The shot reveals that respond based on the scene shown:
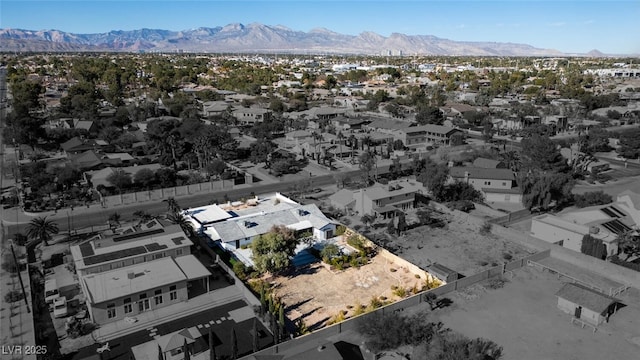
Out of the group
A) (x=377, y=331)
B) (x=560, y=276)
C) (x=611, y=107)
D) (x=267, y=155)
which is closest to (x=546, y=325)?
(x=560, y=276)

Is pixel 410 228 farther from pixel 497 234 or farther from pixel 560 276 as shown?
pixel 560 276

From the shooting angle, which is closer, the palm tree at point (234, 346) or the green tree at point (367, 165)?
the palm tree at point (234, 346)

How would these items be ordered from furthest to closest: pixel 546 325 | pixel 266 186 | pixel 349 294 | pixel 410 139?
pixel 410 139, pixel 266 186, pixel 349 294, pixel 546 325

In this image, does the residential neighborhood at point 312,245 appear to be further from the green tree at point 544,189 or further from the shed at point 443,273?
the green tree at point 544,189

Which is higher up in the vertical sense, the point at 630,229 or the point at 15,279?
the point at 630,229

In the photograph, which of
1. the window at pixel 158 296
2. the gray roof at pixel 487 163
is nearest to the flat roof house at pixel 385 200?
the gray roof at pixel 487 163

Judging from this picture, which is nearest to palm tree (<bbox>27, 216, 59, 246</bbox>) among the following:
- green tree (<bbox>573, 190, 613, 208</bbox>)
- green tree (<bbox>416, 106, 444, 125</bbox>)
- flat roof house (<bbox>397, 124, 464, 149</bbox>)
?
green tree (<bbox>573, 190, 613, 208</bbox>)

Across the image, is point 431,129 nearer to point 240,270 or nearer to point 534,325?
point 240,270

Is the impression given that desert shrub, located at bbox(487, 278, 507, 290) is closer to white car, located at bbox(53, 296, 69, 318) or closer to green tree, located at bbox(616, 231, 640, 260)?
green tree, located at bbox(616, 231, 640, 260)
